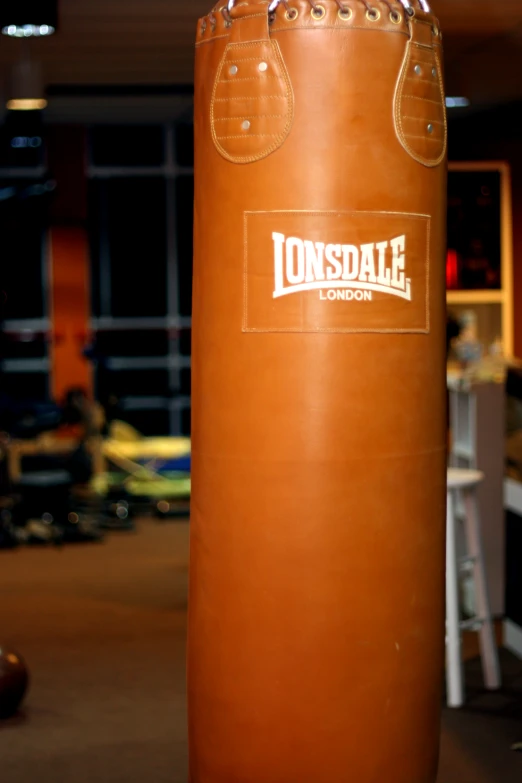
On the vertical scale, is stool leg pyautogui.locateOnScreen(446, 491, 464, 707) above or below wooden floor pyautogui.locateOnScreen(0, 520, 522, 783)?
above

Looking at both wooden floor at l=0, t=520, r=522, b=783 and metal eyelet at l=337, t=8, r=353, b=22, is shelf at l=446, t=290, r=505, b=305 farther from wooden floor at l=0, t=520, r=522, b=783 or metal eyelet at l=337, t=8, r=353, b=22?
metal eyelet at l=337, t=8, r=353, b=22

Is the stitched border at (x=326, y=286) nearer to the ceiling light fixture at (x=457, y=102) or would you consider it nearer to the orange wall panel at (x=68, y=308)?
the ceiling light fixture at (x=457, y=102)

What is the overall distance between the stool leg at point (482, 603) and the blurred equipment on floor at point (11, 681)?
1.64 meters

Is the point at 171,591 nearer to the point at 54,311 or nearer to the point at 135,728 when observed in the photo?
the point at 135,728

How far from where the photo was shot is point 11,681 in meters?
4.02

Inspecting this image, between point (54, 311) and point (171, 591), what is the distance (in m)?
5.16

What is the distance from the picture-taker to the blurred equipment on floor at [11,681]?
13.2 ft

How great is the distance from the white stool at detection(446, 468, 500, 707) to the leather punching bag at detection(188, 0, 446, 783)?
184 cm

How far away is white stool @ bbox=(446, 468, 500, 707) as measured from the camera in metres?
4.14

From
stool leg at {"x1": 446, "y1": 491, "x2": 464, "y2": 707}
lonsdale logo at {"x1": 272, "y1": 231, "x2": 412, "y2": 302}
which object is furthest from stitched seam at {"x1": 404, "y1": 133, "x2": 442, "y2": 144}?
stool leg at {"x1": 446, "y1": 491, "x2": 464, "y2": 707}

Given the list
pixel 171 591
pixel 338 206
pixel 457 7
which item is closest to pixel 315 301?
pixel 338 206

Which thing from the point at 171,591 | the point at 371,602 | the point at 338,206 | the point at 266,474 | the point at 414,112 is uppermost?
the point at 414,112

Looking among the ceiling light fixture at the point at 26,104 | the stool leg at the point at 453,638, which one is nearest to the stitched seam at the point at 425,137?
the stool leg at the point at 453,638

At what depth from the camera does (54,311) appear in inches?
420
